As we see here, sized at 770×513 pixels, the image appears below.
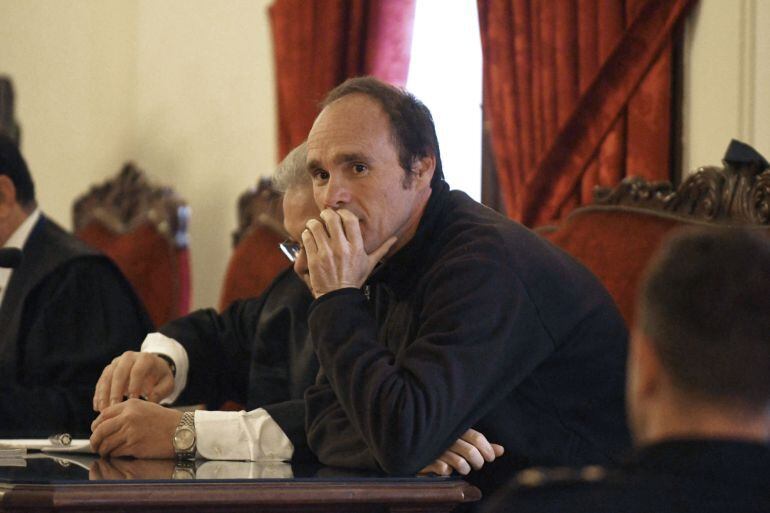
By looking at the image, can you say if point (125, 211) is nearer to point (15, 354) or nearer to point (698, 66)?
point (15, 354)

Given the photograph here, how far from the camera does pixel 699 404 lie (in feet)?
3.75

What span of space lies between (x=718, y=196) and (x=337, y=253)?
3.01 ft

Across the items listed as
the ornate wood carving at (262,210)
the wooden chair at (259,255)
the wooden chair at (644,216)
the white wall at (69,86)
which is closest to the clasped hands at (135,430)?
the wooden chair at (644,216)

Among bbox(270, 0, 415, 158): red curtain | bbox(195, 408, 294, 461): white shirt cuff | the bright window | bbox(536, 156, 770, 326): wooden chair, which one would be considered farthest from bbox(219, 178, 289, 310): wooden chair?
bbox(195, 408, 294, 461): white shirt cuff

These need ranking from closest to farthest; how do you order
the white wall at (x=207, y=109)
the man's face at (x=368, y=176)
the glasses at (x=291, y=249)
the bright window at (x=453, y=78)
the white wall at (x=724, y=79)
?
the man's face at (x=368, y=176)
the glasses at (x=291, y=249)
the white wall at (x=724, y=79)
the bright window at (x=453, y=78)
the white wall at (x=207, y=109)

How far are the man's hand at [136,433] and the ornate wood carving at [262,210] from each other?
2.00 m

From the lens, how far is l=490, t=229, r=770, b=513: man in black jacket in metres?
1.11

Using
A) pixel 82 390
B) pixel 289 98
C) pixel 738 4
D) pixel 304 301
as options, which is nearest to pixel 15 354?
pixel 82 390

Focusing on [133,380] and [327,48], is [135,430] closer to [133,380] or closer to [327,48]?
[133,380]

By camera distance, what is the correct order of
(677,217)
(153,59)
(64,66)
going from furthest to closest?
(64,66) < (153,59) < (677,217)

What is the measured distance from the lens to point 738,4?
342cm

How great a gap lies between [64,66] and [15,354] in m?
3.77

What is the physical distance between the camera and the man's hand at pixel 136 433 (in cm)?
244

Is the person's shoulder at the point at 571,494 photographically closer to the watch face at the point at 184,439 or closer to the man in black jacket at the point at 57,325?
the watch face at the point at 184,439
